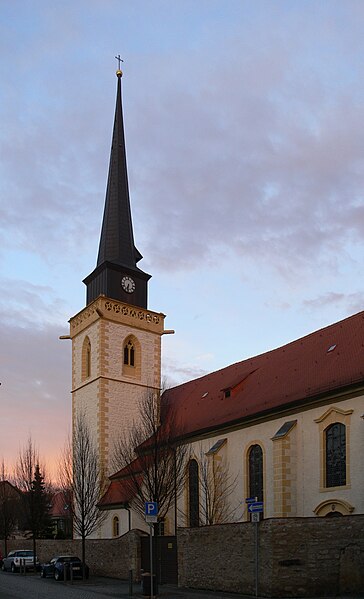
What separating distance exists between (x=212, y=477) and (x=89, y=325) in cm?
1500

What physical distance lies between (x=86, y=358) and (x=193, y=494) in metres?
13.5

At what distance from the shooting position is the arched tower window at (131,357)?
4150 cm

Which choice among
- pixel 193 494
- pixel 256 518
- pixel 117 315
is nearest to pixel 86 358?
pixel 117 315

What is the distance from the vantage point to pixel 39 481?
46062 millimetres

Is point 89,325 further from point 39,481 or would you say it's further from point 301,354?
point 301,354

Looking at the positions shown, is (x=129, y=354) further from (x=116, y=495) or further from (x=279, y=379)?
(x=279, y=379)

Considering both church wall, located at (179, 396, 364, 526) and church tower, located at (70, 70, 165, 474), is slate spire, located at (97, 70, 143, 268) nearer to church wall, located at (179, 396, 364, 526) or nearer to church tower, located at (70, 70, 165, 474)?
church tower, located at (70, 70, 165, 474)

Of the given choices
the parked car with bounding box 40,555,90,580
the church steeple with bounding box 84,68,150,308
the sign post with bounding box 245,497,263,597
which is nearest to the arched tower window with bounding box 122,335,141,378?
the church steeple with bounding box 84,68,150,308

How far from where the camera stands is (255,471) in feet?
91.8

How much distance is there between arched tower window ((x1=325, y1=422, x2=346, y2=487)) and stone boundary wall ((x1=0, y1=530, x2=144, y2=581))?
27.1 feet

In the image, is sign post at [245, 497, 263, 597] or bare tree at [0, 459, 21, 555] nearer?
sign post at [245, 497, 263, 597]

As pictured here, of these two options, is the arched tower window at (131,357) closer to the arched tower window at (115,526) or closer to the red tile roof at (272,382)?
the red tile roof at (272,382)

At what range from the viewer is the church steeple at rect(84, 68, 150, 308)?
135ft

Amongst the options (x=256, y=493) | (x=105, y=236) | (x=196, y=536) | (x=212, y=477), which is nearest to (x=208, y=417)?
(x=212, y=477)
